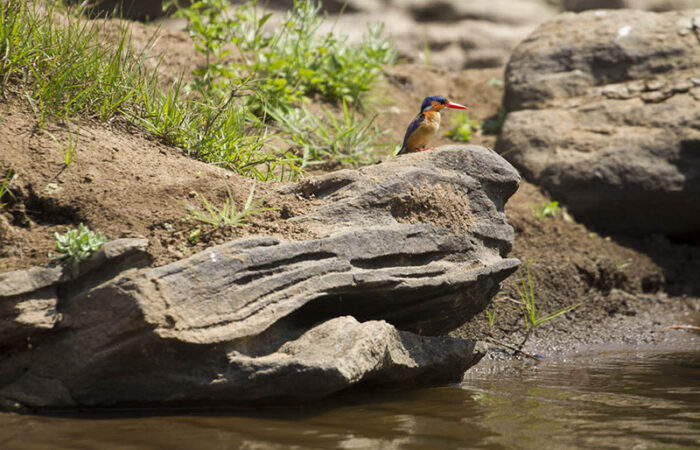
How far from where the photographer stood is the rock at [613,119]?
6.51 metres

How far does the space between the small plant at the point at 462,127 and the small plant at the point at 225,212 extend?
12.7 ft

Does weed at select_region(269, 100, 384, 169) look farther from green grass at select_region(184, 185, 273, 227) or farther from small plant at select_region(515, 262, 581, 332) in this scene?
green grass at select_region(184, 185, 273, 227)

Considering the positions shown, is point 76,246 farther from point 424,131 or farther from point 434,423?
point 424,131

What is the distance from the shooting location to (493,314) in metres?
5.18

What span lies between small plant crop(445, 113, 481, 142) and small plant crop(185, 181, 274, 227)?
388 centimetres

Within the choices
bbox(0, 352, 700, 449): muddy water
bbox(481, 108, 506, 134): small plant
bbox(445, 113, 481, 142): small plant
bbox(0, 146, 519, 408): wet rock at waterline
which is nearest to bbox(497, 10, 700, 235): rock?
bbox(481, 108, 506, 134): small plant

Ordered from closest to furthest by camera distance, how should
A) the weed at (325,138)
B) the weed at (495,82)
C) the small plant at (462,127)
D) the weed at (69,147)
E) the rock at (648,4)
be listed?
the weed at (69,147) → the weed at (325,138) → the small plant at (462,127) → the weed at (495,82) → the rock at (648,4)

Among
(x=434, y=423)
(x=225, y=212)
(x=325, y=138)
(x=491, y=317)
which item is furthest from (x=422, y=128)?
(x=434, y=423)

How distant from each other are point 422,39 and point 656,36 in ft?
→ 9.95

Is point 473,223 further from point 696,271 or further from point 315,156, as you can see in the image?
point 696,271

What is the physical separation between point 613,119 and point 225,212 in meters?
4.63

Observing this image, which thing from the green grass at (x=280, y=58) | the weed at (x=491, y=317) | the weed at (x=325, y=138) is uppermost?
the green grass at (x=280, y=58)

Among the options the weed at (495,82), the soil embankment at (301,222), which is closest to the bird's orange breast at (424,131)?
the soil embankment at (301,222)

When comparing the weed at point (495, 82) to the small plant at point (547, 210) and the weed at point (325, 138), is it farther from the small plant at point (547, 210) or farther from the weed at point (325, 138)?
the weed at point (325, 138)
